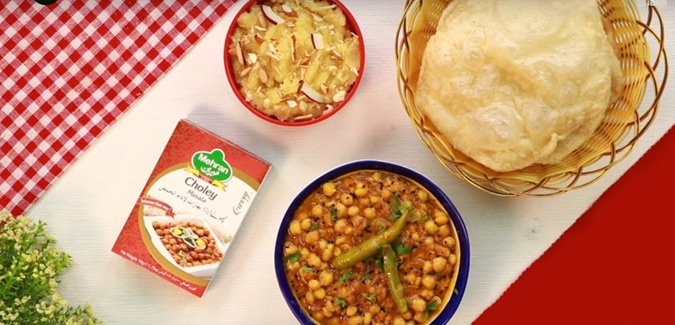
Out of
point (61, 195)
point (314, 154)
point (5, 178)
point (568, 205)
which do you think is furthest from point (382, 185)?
point (5, 178)

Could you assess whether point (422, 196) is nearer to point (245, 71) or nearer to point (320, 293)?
point (320, 293)

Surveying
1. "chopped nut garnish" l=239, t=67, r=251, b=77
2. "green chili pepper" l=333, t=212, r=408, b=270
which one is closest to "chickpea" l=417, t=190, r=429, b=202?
"green chili pepper" l=333, t=212, r=408, b=270

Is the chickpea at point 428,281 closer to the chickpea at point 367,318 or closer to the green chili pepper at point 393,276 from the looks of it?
the green chili pepper at point 393,276

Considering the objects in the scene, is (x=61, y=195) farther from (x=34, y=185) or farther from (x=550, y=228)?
(x=550, y=228)

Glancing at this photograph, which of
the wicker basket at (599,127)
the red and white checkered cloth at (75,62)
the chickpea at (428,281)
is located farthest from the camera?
the red and white checkered cloth at (75,62)

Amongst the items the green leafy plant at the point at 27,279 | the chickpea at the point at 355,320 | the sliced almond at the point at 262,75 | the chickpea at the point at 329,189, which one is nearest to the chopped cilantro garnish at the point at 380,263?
the chickpea at the point at 355,320

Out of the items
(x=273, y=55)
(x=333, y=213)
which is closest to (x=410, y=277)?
(x=333, y=213)
